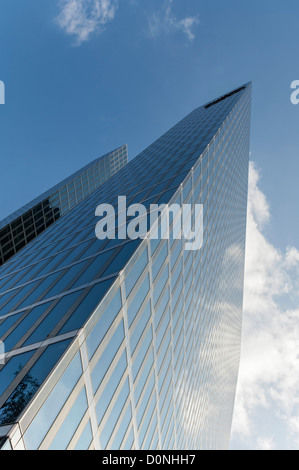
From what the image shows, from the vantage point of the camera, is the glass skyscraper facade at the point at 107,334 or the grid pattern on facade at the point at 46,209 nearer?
the glass skyscraper facade at the point at 107,334

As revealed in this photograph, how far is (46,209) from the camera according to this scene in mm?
72250

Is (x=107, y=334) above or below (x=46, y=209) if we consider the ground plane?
below

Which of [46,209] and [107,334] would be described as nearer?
[107,334]

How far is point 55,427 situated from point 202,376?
125 feet

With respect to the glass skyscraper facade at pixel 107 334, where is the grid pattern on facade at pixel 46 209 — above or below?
above

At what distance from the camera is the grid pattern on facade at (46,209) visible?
58938 millimetres

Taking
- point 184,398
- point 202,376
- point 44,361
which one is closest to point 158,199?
point 44,361

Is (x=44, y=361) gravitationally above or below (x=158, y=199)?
below

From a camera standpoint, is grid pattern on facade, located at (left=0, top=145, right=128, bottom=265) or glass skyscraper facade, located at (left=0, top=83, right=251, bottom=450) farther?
grid pattern on facade, located at (left=0, top=145, right=128, bottom=265)

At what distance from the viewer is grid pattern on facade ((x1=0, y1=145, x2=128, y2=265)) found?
2320 inches

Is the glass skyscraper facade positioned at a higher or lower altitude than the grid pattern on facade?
lower

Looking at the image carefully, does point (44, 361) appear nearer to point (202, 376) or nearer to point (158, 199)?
point (158, 199)

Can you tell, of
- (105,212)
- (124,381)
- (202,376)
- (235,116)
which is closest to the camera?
(124,381)
